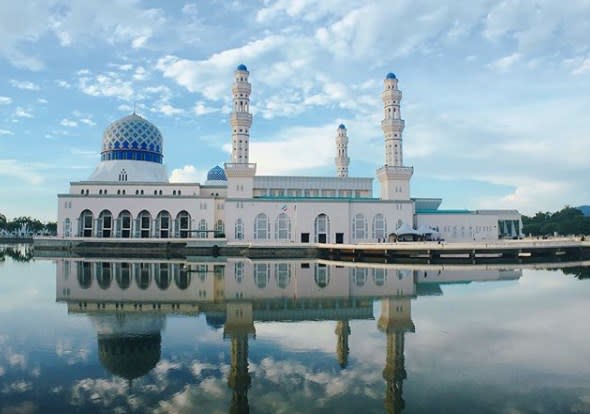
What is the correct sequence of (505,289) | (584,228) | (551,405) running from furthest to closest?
(584,228)
(505,289)
(551,405)

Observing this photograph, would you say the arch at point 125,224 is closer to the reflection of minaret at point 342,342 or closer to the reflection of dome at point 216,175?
the reflection of dome at point 216,175

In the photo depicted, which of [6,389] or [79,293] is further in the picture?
[79,293]

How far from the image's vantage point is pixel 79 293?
16156 mm

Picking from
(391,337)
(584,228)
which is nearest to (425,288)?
(391,337)

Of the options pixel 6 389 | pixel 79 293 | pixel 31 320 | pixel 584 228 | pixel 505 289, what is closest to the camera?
pixel 6 389

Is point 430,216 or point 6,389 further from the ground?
point 430,216

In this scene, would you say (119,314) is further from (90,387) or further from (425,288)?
(425,288)

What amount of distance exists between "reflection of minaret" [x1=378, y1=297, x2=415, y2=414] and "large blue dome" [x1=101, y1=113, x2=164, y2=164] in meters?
44.5

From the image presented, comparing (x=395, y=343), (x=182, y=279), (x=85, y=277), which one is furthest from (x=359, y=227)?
(x=395, y=343)

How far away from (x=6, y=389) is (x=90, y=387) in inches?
47.0

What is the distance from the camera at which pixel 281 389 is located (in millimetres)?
6574

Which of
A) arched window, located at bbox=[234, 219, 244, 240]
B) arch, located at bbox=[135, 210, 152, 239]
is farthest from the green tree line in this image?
arch, located at bbox=[135, 210, 152, 239]

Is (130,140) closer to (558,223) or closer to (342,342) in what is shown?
(342,342)

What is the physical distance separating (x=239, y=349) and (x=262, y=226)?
117ft
